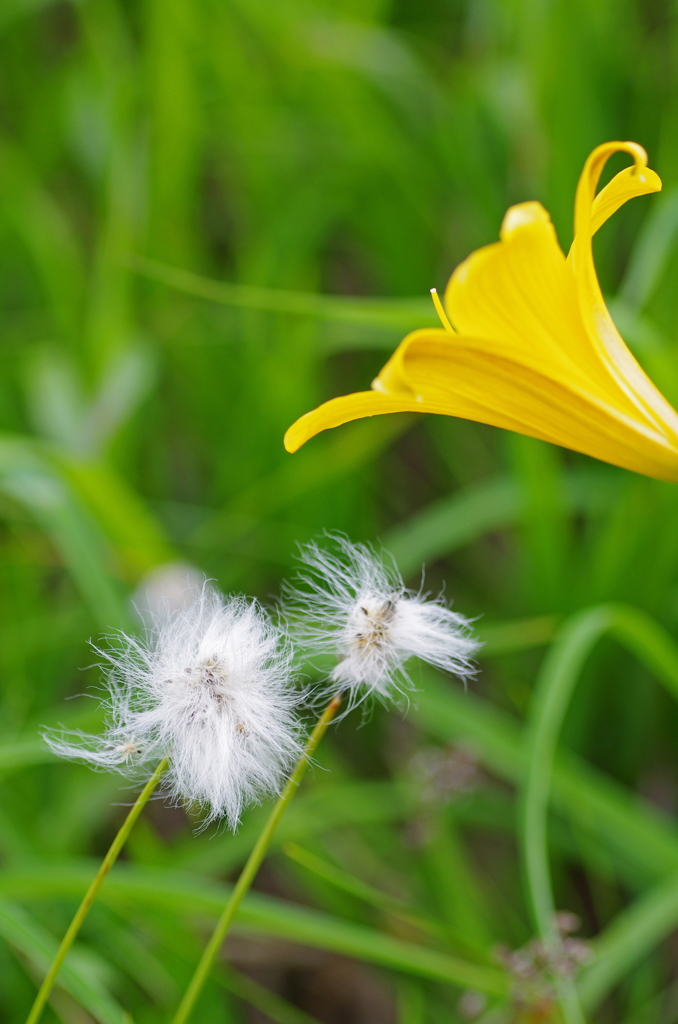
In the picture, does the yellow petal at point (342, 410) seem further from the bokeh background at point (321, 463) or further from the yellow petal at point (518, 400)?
the bokeh background at point (321, 463)

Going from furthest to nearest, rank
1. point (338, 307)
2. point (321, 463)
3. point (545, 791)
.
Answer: point (321, 463) → point (338, 307) → point (545, 791)

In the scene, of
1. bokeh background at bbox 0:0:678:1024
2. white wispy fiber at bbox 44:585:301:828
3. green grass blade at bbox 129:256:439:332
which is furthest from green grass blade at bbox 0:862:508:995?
green grass blade at bbox 129:256:439:332

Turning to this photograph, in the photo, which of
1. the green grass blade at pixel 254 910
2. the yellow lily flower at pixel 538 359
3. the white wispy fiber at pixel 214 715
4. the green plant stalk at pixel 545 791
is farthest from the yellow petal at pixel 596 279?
the green grass blade at pixel 254 910

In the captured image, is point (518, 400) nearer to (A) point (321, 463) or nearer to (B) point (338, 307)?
(B) point (338, 307)

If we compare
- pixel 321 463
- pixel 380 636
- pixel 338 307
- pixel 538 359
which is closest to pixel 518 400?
pixel 538 359

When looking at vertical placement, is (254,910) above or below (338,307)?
below

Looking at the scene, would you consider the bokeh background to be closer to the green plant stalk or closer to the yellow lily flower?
the green plant stalk

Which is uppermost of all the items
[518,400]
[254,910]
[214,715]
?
[518,400]
